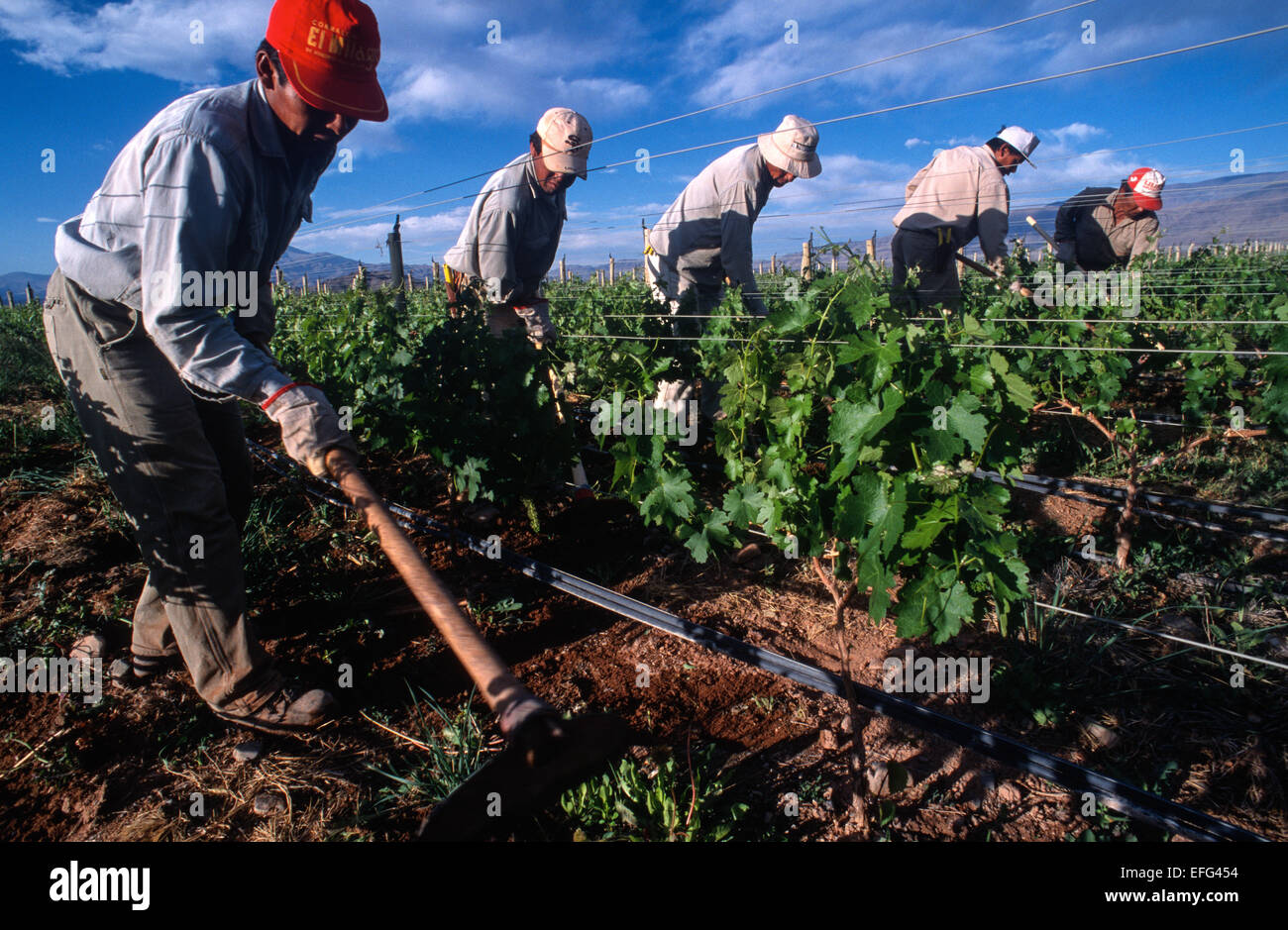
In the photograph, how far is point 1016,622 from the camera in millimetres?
2801

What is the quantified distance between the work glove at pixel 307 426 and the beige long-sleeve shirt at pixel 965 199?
5057mm

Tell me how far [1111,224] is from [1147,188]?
556 millimetres

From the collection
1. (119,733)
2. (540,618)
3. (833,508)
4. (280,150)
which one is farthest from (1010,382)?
(119,733)

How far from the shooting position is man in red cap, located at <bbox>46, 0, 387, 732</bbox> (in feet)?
5.94

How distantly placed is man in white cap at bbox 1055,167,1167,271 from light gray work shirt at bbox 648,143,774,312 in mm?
3448

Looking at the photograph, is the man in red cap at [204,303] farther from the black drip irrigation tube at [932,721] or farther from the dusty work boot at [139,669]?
the black drip irrigation tube at [932,721]

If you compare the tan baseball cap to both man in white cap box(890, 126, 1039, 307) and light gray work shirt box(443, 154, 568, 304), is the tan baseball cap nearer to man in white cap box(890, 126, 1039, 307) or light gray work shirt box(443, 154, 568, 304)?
light gray work shirt box(443, 154, 568, 304)

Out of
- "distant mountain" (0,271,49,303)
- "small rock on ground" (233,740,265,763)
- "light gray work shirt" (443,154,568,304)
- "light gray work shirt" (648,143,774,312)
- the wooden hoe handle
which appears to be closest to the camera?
the wooden hoe handle

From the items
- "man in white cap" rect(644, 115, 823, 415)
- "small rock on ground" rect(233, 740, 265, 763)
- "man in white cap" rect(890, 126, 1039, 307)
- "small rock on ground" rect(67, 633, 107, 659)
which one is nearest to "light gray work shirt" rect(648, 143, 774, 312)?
"man in white cap" rect(644, 115, 823, 415)

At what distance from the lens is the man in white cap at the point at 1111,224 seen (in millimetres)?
6215

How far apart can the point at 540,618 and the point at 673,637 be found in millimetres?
619

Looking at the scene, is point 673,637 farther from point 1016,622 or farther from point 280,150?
point 280,150
